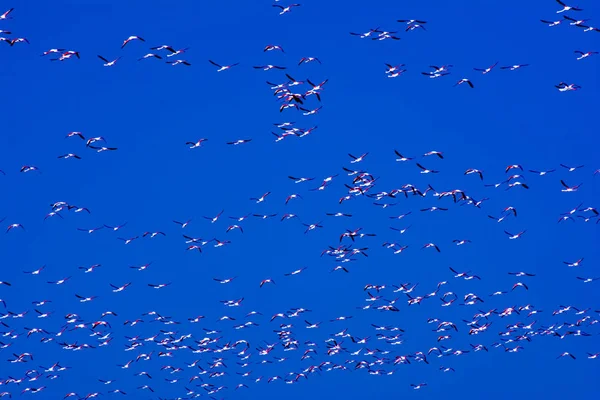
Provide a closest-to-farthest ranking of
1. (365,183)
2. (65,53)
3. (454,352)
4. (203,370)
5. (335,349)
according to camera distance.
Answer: (65,53) < (365,183) < (335,349) < (203,370) < (454,352)

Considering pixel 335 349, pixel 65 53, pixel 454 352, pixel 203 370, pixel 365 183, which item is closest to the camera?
pixel 65 53

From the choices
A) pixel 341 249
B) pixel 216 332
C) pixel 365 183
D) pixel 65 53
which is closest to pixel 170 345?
pixel 216 332

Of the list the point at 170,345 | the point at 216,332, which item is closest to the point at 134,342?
the point at 170,345

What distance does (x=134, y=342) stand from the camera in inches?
1344

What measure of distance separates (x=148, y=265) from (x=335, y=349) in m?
12.3

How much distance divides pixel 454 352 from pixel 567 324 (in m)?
5.26

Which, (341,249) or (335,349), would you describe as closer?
(341,249)

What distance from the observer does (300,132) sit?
2644 cm

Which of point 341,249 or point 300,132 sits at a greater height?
point 300,132

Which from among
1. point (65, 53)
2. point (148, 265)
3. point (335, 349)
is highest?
point (148, 265)

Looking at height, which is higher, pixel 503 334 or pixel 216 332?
pixel 216 332

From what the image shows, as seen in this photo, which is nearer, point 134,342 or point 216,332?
point 134,342

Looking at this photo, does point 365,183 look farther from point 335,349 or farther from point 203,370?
point 203,370

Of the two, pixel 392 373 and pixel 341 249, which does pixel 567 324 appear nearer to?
pixel 392 373
